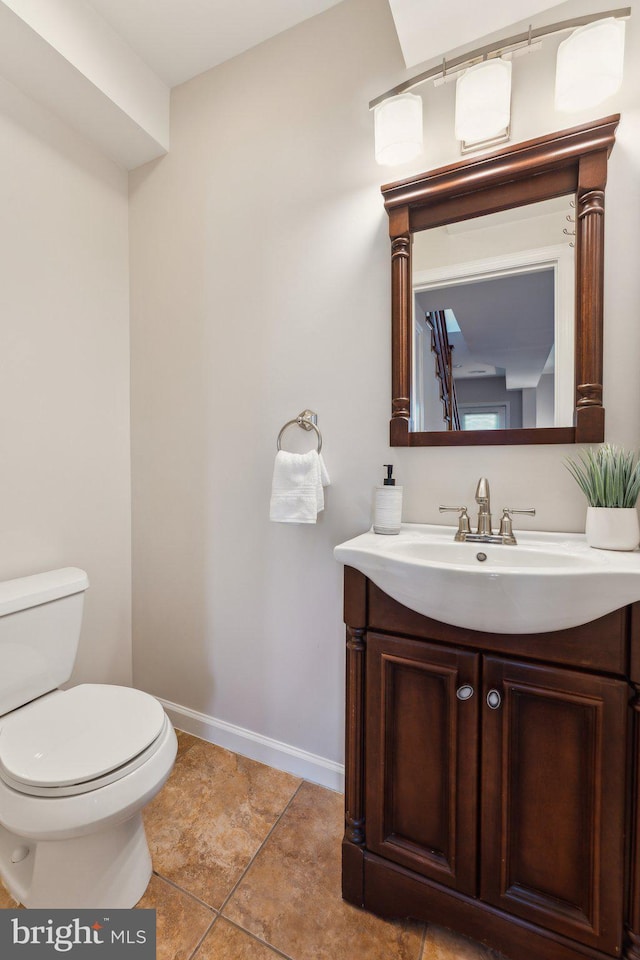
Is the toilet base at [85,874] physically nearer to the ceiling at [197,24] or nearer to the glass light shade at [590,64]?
the glass light shade at [590,64]

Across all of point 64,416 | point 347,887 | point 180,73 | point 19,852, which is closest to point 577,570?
point 347,887

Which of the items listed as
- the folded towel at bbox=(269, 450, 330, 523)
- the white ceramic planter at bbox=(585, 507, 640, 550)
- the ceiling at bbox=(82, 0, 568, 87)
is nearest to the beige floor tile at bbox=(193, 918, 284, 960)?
the folded towel at bbox=(269, 450, 330, 523)

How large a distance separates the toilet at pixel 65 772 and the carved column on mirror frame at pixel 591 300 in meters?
1.41

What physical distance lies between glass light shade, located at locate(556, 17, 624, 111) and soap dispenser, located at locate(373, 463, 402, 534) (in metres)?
1.07

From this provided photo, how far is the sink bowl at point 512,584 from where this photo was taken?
29.0 inches

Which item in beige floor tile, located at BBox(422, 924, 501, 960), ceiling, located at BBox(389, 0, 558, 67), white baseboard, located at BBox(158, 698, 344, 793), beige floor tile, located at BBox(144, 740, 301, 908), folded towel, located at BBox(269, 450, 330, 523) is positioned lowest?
beige floor tile, located at BBox(422, 924, 501, 960)

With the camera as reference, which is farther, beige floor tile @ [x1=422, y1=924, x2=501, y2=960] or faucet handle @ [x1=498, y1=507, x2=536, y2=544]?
faucet handle @ [x1=498, y1=507, x2=536, y2=544]

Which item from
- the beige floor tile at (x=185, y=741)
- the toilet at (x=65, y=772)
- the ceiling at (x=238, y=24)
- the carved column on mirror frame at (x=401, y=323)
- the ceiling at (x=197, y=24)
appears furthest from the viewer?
the beige floor tile at (x=185, y=741)

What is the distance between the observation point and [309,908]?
1.04 metres

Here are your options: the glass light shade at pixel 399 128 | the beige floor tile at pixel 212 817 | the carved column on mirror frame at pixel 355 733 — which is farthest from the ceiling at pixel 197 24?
the beige floor tile at pixel 212 817

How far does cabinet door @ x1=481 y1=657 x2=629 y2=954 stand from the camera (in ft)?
2.57

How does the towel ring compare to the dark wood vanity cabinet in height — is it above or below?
A: above

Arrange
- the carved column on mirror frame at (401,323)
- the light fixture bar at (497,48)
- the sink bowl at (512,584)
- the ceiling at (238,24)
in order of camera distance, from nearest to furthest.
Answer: the sink bowl at (512,584)
the light fixture bar at (497,48)
the ceiling at (238,24)
the carved column on mirror frame at (401,323)

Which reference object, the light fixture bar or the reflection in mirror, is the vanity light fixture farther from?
the reflection in mirror
